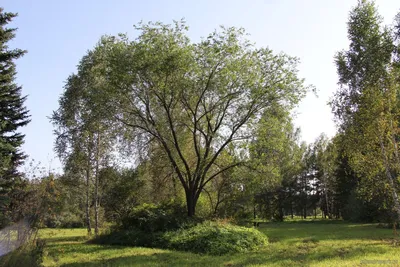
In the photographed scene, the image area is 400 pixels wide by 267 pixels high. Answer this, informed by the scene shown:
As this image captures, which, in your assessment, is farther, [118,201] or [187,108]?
[118,201]

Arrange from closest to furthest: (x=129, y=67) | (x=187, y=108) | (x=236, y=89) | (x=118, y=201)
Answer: (x=129, y=67)
(x=236, y=89)
(x=187, y=108)
(x=118, y=201)

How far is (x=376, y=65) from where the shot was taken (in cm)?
1645

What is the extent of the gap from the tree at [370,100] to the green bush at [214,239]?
6.49 m

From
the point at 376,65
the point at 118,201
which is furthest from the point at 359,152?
the point at 118,201

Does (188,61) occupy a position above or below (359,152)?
above

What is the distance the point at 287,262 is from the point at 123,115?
1160cm

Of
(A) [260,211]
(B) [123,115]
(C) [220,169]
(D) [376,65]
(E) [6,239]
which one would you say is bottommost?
(A) [260,211]

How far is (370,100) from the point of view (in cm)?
1558

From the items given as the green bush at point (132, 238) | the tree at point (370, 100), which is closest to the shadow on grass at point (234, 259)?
the green bush at point (132, 238)

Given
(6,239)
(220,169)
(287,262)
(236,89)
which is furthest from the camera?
(220,169)

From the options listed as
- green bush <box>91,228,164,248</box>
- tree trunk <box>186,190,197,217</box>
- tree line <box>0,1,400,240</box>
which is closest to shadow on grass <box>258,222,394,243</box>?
tree line <box>0,1,400,240</box>

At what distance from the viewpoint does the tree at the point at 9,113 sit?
76.3 ft

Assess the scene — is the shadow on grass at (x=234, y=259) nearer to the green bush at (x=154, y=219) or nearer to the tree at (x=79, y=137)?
the green bush at (x=154, y=219)

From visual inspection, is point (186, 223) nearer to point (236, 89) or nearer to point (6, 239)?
point (236, 89)
